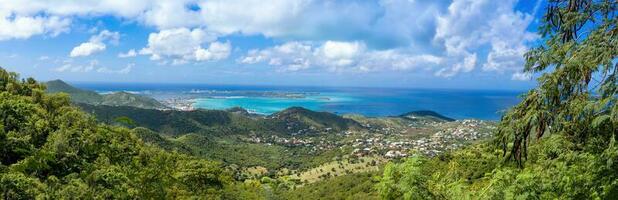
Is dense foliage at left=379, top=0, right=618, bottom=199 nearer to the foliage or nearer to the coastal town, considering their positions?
the foliage

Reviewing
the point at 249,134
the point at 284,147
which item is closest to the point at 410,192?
the point at 284,147

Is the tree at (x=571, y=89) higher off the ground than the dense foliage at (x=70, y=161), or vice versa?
the tree at (x=571, y=89)

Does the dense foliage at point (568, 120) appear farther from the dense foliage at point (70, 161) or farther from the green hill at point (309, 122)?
the green hill at point (309, 122)

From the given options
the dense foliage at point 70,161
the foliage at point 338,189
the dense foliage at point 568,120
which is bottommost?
the foliage at point 338,189

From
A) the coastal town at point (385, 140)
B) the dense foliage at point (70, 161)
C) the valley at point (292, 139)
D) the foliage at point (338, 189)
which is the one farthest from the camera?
the coastal town at point (385, 140)

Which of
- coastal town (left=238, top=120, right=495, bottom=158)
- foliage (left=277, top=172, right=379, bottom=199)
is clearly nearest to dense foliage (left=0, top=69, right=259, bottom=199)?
foliage (left=277, top=172, right=379, bottom=199)

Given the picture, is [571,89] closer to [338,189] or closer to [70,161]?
[70,161]

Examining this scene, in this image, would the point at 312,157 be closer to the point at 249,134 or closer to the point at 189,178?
the point at 249,134

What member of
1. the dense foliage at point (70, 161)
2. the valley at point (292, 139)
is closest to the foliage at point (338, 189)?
the valley at point (292, 139)

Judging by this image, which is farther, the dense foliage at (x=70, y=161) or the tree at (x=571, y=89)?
the dense foliage at (x=70, y=161)
